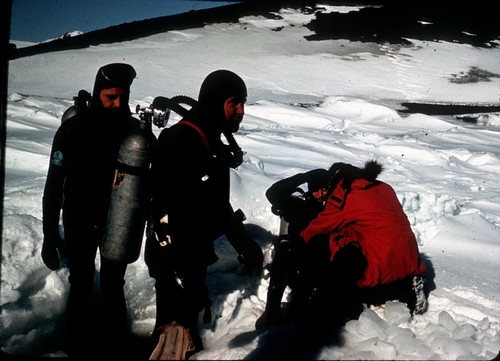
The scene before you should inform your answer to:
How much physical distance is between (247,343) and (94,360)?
1178mm

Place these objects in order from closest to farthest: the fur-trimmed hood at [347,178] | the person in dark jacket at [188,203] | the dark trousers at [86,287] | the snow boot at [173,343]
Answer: the snow boot at [173,343]
the person in dark jacket at [188,203]
the dark trousers at [86,287]
the fur-trimmed hood at [347,178]

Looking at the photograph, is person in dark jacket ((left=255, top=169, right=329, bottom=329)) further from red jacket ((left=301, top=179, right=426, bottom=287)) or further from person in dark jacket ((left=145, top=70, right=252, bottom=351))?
person in dark jacket ((left=145, top=70, right=252, bottom=351))

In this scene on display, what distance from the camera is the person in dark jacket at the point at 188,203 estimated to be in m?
1.79

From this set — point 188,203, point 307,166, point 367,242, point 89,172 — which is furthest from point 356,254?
point 307,166

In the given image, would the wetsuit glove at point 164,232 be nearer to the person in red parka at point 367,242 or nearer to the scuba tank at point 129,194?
the scuba tank at point 129,194

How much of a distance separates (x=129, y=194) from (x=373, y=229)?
1.49m

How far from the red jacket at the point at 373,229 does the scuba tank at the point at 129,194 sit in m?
1.16

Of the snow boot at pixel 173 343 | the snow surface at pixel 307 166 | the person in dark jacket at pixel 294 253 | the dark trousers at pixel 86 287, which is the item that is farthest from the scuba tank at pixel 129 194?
the person in dark jacket at pixel 294 253

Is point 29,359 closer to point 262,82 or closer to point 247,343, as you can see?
point 247,343

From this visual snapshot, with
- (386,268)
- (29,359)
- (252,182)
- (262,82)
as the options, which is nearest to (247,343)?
(386,268)

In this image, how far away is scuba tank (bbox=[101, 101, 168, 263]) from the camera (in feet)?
6.73

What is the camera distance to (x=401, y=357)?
1921 mm

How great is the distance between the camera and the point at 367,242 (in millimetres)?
2262

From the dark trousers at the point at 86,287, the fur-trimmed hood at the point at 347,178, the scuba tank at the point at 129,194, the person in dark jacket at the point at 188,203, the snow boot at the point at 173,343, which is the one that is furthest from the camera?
the fur-trimmed hood at the point at 347,178
